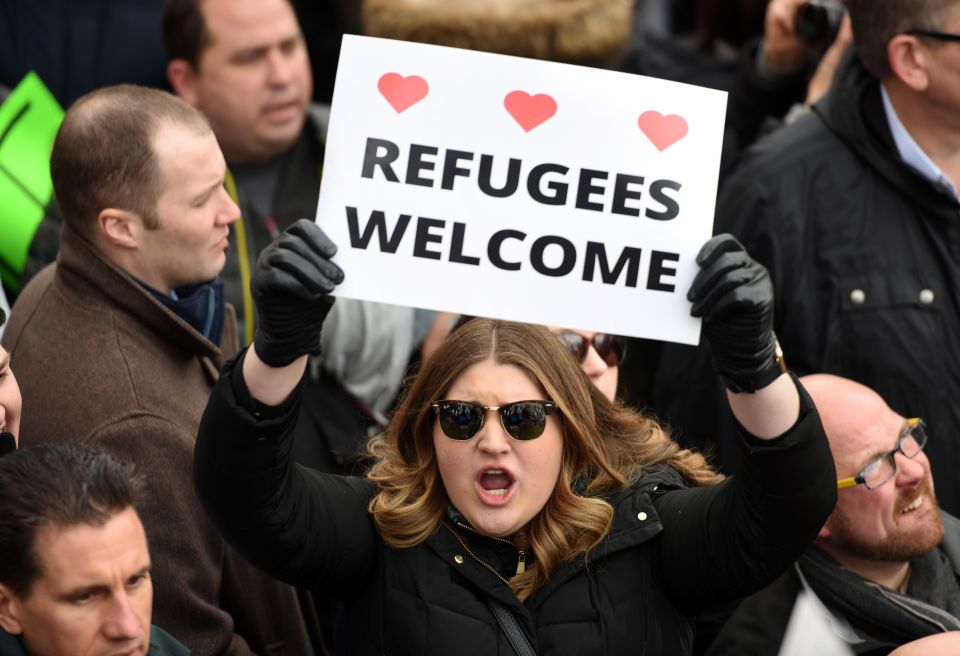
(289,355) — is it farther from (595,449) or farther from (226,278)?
(226,278)

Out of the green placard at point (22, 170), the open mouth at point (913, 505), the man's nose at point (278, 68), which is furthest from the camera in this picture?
the man's nose at point (278, 68)

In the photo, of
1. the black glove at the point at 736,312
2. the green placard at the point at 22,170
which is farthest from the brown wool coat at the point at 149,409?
the black glove at the point at 736,312

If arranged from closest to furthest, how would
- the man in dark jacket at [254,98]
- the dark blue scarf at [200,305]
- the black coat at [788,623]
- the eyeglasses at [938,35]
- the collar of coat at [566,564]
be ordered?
the collar of coat at [566,564]
the black coat at [788,623]
the dark blue scarf at [200,305]
the eyeglasses at [938,35]
the man in dark jacket at [254,98]

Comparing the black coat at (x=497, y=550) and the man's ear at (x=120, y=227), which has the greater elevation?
the man's ear at (x=120, y=227)

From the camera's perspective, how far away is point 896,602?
13.3 feet

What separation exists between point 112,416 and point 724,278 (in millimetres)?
1661

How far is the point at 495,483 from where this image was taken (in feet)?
11.4

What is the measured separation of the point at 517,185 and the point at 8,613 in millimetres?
1414

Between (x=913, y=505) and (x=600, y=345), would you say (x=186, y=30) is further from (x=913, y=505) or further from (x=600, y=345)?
(x=913, y=505)

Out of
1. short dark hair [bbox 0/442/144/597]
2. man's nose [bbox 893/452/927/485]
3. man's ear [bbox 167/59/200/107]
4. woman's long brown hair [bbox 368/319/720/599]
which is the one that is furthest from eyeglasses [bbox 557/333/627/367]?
man's ear [bbox 167/59/200/107]

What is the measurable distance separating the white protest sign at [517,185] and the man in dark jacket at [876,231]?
1.82 metres

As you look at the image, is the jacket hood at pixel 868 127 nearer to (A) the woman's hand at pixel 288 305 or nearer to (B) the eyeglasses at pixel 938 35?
(B) the eyeglasses at pixel 938 35

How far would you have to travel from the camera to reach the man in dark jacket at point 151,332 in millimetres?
3824

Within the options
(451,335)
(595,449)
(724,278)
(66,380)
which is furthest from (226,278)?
(724,278)
